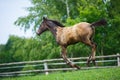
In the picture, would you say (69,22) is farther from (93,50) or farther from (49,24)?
(93,50)

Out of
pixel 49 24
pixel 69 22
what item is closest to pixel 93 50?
pixel 49 24

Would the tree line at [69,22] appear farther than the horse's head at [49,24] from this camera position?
Yes

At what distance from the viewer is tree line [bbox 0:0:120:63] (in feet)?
75.9

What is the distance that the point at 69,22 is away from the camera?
81.5 ft

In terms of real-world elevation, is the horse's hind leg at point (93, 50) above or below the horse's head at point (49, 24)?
below

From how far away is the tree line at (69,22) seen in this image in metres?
23.1

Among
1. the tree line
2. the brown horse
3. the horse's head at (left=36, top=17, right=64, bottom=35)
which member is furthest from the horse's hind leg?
the tree line

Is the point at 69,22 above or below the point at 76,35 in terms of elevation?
above

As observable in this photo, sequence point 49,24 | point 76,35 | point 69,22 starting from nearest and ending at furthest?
point 76,35, point 49,24, point 69,22

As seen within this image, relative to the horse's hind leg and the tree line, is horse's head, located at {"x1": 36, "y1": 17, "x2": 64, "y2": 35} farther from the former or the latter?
the tree line

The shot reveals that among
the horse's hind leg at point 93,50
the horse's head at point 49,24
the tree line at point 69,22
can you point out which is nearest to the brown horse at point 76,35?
the horse's hind leg at point 93,50

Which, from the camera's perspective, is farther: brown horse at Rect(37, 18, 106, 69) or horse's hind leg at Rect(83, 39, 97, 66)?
brown horse at Rect(37, 18, 106, 69)

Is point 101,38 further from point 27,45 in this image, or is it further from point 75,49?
point 27,45

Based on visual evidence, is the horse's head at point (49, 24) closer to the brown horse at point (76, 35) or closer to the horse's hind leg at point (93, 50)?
the brown horse at point (76, 35)
